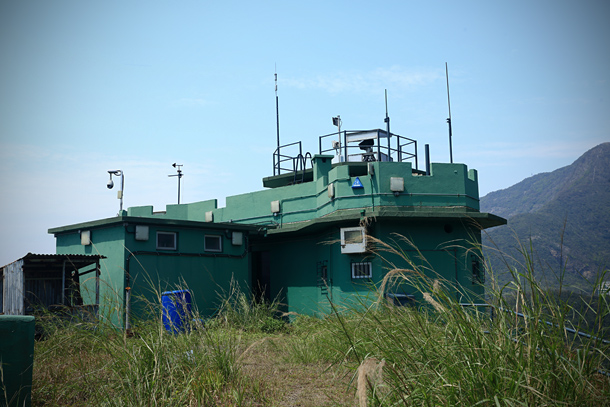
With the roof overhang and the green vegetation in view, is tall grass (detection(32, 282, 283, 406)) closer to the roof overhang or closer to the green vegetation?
the green vegetation

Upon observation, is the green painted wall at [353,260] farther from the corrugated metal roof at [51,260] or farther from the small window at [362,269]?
the corrugated metal roof at [51,260]

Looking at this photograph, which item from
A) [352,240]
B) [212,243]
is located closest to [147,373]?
[352,240]

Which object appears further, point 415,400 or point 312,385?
point 312,385

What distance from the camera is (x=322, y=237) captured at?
56.0 feet

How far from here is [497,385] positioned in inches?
131

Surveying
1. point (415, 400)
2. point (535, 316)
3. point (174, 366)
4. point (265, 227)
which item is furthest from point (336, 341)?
point (265, 227)

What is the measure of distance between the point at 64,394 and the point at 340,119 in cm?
1705

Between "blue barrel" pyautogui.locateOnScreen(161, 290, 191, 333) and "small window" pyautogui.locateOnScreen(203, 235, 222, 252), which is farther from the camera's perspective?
"small window" pyautogui.locateOnScreen(203, 235, 222, 252)

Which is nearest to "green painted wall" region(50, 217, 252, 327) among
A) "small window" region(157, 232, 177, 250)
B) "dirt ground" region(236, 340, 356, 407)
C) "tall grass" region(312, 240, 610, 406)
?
"small window" region(157, 232, 177, 250)

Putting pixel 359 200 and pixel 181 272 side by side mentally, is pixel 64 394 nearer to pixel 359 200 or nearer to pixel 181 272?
pixel 181 272

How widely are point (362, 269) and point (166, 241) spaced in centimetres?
596

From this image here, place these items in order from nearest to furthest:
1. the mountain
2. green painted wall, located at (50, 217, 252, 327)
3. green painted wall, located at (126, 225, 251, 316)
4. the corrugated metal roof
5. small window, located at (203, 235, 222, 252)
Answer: the corrugated metal roof < green painted wall, located at (50, 217, 252, 327) < green painted wall, located at (126, 225, 251, 316) < small window, located at (203, 235, 222, 252) < the mountain

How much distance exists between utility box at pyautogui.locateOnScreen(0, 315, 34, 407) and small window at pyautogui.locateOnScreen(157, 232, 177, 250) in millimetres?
10126

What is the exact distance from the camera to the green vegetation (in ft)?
11.3
